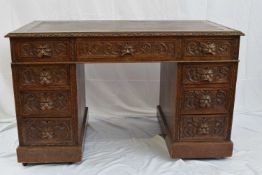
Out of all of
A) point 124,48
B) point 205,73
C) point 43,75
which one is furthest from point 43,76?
point 205,73

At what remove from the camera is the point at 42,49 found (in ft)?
5.16

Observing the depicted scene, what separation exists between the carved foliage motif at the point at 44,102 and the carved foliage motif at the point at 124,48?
268mm

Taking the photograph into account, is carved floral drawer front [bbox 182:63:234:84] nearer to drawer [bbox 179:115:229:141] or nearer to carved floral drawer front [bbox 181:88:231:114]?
carved floral drawer front [bbox 181:88:231:114]

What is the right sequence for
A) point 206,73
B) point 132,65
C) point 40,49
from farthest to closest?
point 132,65
point 206,73
point 40,49

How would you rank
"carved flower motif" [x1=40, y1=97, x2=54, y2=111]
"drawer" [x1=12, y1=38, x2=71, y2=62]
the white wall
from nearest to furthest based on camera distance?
"drawer" [x1=12, y1=38, x2=71, y2=62], "carved flower motif" [x1=40, y1=97, x2=54, y2=111], the white wall

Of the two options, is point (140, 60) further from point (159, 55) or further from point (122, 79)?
point (122, 79)

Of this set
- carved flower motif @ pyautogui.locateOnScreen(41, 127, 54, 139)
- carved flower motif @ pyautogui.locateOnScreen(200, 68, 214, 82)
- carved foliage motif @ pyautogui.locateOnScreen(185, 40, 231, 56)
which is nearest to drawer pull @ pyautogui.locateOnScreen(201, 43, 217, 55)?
carved foliage motif @ pyautogui.locateOnScreen(185, 40, 231, 56)

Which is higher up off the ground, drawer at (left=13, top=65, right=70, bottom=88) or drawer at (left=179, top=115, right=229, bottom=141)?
drawer at (left=13, top=65, right=70, bottom=88)

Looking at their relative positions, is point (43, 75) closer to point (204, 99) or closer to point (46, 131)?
point (46, 131)

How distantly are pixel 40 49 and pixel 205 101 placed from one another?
0.92 meters

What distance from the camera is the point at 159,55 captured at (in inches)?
64.2

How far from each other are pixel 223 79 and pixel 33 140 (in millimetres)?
1096

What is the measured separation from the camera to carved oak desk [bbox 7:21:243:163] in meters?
1.58

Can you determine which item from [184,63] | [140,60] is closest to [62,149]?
[140,60]
